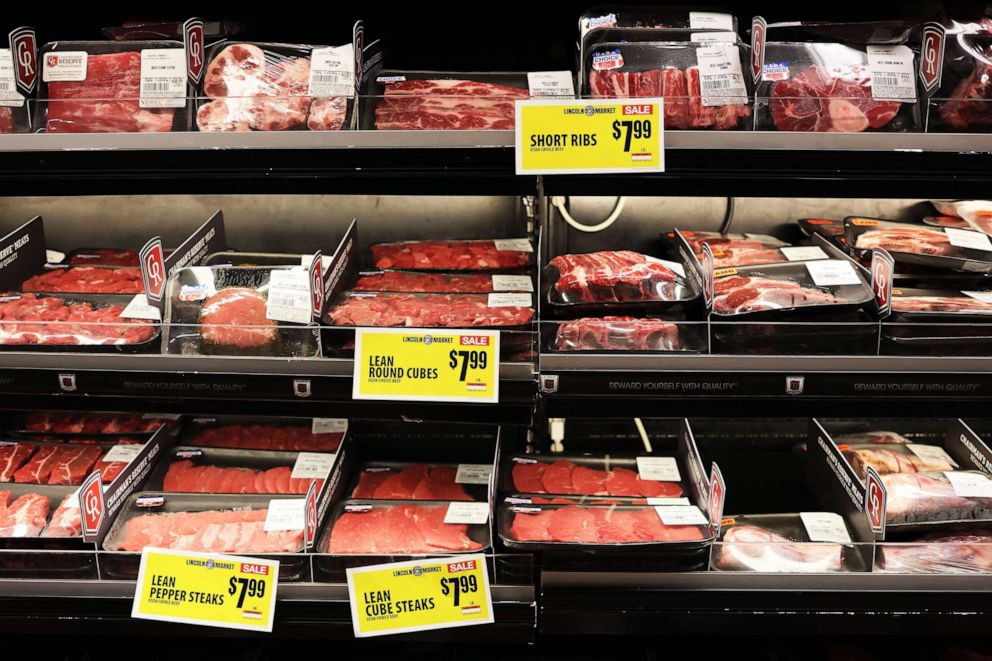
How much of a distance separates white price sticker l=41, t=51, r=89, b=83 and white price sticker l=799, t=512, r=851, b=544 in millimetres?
1961

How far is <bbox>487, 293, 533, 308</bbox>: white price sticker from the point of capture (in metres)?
1.87

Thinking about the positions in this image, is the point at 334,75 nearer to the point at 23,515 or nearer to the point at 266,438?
the point at 266,438

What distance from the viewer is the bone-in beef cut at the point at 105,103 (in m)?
1.77

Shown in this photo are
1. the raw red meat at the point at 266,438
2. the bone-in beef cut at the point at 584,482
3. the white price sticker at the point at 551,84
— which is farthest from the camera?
the raw red meat at the point at 266,438

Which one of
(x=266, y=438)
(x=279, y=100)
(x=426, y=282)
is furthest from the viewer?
(x=266, y=438)

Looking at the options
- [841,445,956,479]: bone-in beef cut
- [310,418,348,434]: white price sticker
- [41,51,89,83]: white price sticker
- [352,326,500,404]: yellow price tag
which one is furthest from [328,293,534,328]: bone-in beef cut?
[841,445,956,479]: bone-in beef cut

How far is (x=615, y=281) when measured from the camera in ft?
6.26

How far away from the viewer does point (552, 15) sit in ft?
7.08

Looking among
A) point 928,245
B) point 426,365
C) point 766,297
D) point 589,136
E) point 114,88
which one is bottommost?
point 426,365

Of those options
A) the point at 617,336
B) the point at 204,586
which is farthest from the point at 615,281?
the point at 204,586

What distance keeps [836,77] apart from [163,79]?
4.70ft

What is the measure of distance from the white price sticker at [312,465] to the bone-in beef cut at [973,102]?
5.23 ft

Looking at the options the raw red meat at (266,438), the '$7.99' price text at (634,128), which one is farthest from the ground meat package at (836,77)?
the raw red meat at (266,438)

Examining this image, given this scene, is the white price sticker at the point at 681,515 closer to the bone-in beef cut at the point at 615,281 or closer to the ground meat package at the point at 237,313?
the bone-in beef cut at the point at 615,281
